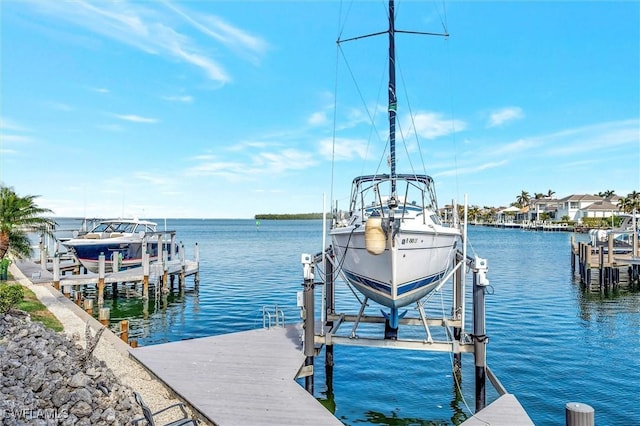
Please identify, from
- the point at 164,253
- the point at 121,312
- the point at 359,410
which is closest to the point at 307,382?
the point at 359,410

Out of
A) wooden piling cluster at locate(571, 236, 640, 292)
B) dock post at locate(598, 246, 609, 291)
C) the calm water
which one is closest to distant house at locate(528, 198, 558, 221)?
wooden piling cluster at locate(571, 236, 640, 292)

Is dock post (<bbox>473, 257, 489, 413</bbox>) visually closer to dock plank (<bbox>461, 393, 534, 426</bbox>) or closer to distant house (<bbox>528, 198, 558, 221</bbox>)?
dock plank (<bbox>461, 393, 534, 426</bbox>)

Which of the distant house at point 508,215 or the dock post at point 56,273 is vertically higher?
the distant house at point 508,215

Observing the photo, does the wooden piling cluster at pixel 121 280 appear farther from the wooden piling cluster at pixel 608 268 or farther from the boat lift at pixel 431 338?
the wooden piling cluster at pixel 608 268

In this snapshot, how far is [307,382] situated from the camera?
10492 millimetres

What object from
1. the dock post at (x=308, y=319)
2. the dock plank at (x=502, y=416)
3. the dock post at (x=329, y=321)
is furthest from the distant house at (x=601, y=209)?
the dock plank at (x=502, y=416)

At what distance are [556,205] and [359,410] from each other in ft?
433

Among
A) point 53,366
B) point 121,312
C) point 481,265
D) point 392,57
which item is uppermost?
point 392,57

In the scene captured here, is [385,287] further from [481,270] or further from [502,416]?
[502,416]

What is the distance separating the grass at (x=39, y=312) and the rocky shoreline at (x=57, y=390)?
4.12 metres

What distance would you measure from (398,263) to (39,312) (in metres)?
12.3

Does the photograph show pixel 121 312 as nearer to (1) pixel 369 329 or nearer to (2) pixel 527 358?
(1) pixel 369 329

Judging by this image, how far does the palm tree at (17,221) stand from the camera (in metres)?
21.0

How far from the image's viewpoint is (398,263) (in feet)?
30.3
